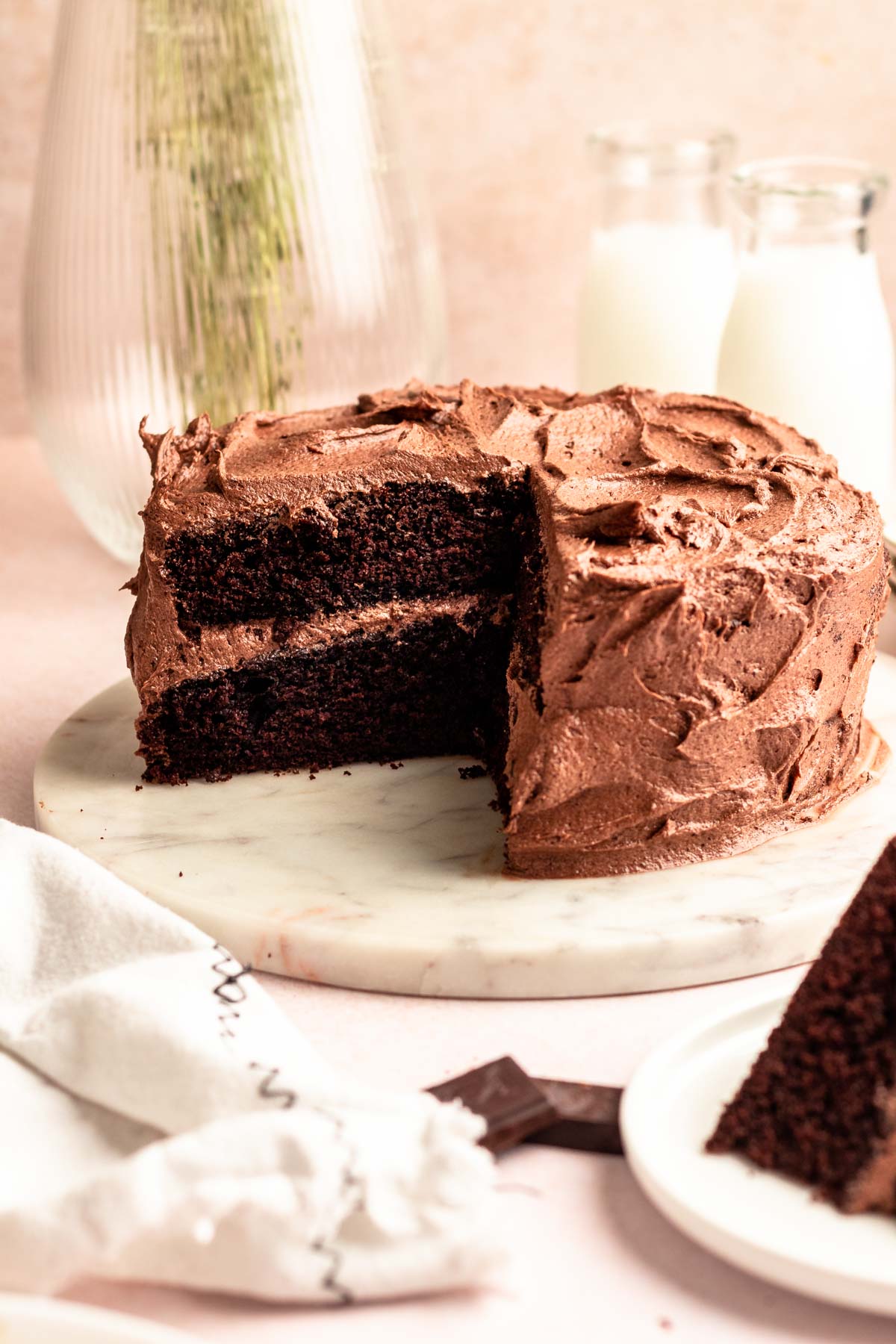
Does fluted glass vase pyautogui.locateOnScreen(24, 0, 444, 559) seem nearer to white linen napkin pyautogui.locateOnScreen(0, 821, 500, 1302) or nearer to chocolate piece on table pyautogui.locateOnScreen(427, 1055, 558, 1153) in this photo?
white linen napkin pyautogui.locateOnScreen(0, 821, 500, 1302)

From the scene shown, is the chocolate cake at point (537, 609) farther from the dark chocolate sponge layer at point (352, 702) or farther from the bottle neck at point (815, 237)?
the bottle neck at point (815, 237)

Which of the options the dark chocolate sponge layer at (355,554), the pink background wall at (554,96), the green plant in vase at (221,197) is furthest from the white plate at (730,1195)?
the pink background wall at (554,96)

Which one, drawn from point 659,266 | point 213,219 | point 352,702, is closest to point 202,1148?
point 352,702

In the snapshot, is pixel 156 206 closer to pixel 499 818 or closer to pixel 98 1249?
pixel 499 818

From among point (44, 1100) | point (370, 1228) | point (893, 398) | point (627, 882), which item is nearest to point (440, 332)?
point (893, 398)

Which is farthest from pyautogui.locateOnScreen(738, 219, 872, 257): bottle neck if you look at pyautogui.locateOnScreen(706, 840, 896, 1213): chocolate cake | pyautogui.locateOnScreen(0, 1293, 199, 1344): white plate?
pyautogui.locateOnScreen(0, 1293, 199, 1344): white plate

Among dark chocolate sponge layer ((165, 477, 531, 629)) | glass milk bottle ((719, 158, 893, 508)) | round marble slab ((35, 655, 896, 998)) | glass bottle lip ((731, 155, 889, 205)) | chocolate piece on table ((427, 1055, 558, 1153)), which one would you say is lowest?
round marble slab ((35, 655, 896, 998))
